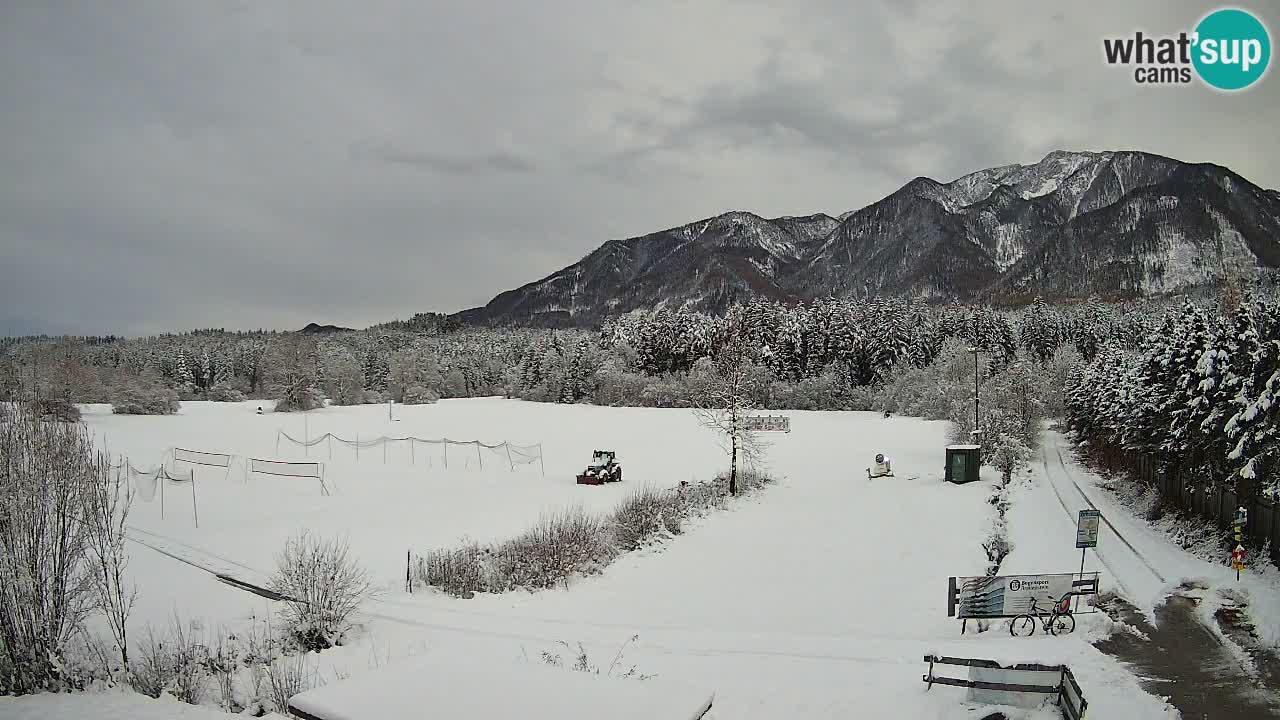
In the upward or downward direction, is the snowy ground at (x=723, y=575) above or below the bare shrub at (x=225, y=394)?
below

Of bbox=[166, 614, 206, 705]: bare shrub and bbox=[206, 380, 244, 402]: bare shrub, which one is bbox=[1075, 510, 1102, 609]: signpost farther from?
bbox=[206, 380, 244, 402]: bare shrub

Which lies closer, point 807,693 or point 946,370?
point 807,693

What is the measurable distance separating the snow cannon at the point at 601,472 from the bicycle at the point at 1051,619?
2069cm

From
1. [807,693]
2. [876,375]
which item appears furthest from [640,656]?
[876,375]

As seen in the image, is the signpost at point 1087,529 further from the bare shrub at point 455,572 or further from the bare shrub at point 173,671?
the bare shrub at point 173,671

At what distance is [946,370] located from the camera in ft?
198

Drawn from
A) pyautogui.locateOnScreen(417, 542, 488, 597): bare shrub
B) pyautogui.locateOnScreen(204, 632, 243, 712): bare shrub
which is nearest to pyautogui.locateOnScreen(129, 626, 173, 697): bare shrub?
pyautogui.locateOnScreen(204, 632, 243, 712): bare shrub

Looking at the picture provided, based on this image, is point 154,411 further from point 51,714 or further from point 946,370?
point 946,370

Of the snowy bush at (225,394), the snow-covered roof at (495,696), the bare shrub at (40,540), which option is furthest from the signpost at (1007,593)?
the snowy bush at (225,394)

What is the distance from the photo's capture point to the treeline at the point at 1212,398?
637 inches

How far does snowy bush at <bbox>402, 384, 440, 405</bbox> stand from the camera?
85.3 metres

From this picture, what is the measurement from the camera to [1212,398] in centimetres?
1919

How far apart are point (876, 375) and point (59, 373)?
247 ft

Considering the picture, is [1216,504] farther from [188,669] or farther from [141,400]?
[141,400]
